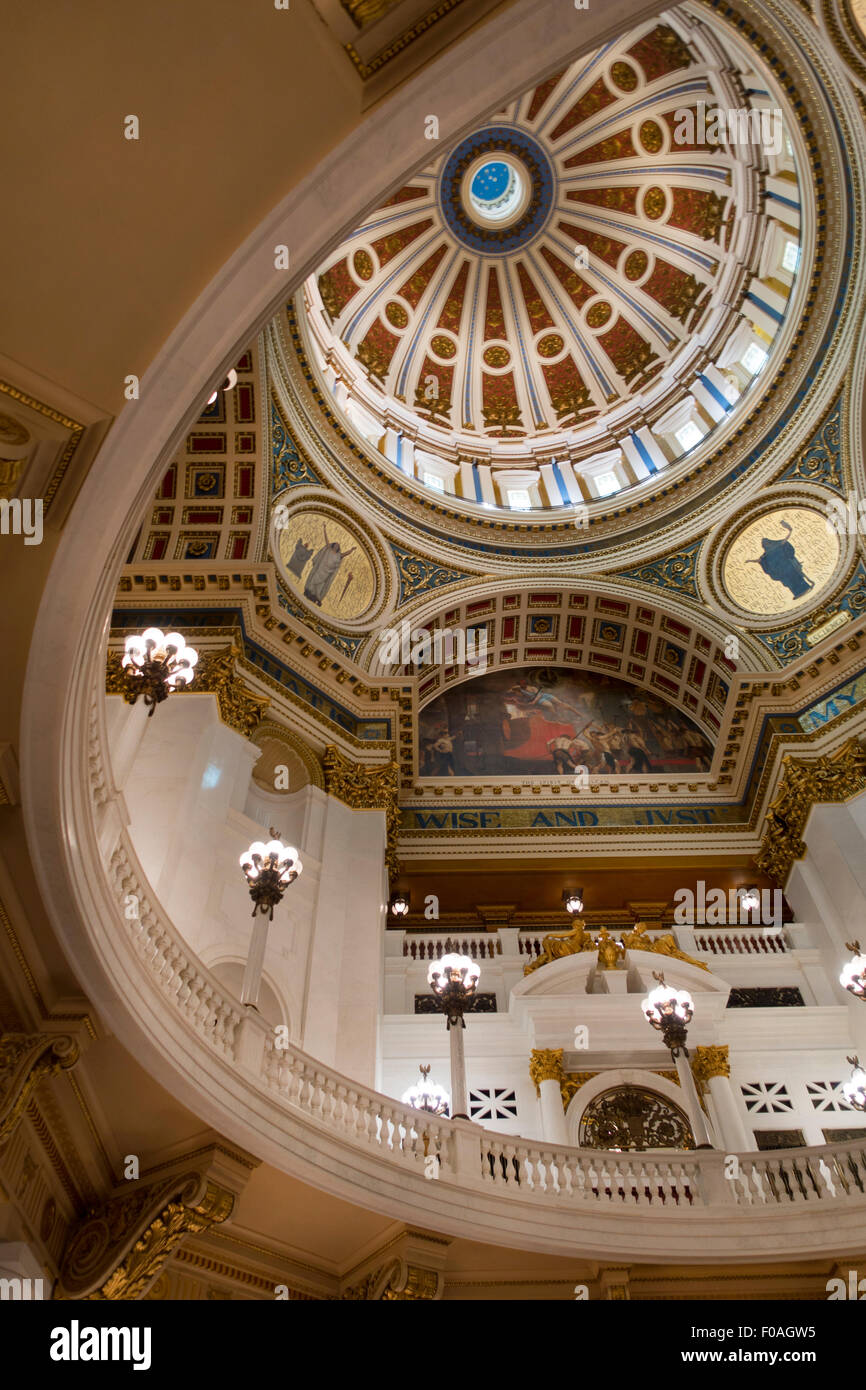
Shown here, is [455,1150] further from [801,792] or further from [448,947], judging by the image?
[801,792]

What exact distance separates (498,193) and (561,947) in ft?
67.8

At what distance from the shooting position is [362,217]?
5.58 metres

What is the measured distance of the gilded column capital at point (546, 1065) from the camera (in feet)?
43.1

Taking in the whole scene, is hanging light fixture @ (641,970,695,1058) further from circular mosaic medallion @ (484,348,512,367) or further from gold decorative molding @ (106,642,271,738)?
circular mosaic medallion @ (484,348,512,367)

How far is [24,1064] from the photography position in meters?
6.76

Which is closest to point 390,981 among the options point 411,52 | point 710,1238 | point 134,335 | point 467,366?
point 710,1238

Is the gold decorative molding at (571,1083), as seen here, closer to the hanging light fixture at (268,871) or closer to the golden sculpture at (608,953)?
the golden sculpture at (608,953)

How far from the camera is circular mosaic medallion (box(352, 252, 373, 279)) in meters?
23.6

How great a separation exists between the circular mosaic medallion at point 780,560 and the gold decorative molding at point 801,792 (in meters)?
3.55

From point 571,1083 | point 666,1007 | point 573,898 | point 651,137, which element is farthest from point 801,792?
point 651,137

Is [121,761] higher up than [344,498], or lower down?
lower down
